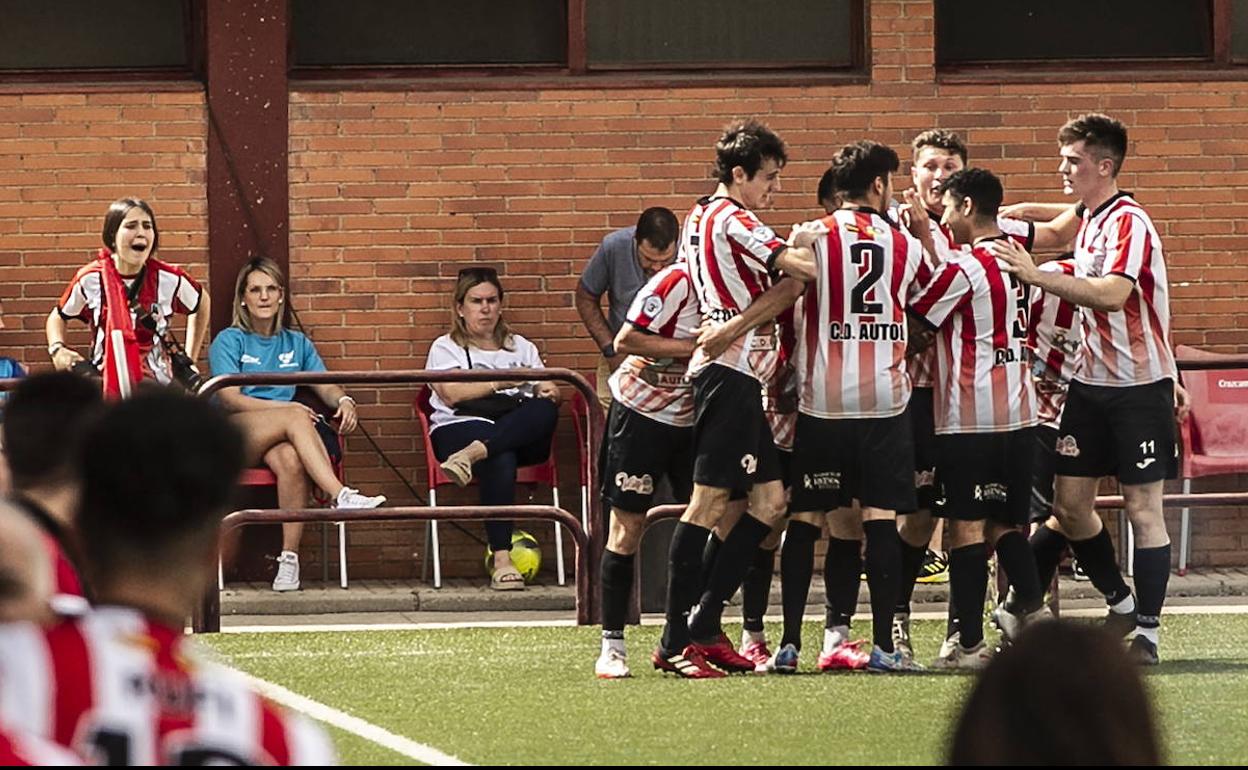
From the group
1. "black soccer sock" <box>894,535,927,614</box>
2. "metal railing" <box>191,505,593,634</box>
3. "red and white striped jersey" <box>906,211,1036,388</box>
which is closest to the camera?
"red and white striped jersey" <box>906,211,1036,388</box>

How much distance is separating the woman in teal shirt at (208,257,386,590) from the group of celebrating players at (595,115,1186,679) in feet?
10.5

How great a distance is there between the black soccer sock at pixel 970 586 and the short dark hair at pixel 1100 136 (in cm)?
164

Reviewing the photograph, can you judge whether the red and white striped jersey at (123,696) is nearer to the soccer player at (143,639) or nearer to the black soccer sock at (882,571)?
the soccer player at (143,639)

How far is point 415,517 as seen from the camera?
36.1 ft

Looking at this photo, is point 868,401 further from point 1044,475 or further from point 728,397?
point 1044,475

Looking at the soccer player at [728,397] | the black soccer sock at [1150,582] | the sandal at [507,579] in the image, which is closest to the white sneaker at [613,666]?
the soccer player at [728,397]

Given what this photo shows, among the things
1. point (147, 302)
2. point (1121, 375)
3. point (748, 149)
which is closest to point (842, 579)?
point (1121, 375)

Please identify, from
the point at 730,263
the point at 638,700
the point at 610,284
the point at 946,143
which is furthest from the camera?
the point at 610,284

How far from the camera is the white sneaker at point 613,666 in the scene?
9.21 meters

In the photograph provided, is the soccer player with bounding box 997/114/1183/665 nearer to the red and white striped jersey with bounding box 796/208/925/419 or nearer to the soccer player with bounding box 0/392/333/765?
the red and white striped jersey with bounding box 796/208/925/419

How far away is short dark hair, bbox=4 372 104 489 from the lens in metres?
4.81

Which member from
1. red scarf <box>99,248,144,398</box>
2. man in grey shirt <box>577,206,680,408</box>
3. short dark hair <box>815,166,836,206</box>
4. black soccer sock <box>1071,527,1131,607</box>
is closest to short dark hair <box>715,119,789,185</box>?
short dark hair <box>815,166,836,206</box>

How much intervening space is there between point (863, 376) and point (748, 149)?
939mm

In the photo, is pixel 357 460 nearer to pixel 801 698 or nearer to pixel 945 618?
pixel 945 618
